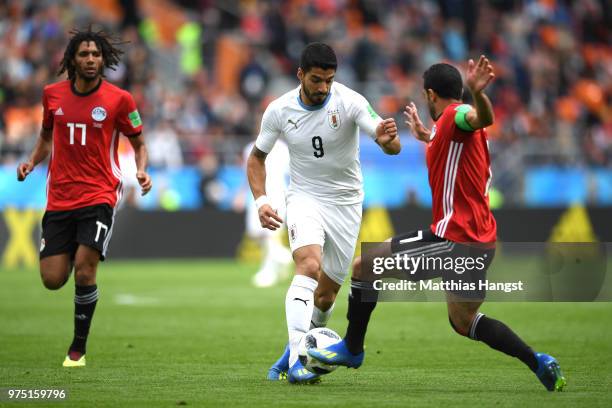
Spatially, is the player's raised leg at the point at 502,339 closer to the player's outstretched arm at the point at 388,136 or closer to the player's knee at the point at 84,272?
the player's outstretched arm at the point at 388,136

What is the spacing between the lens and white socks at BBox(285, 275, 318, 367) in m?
8.77

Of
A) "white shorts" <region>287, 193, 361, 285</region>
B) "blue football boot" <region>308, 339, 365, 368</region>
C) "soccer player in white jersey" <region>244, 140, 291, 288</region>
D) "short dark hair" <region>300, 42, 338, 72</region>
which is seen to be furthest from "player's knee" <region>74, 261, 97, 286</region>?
"soccer player in white jersey" <region>244, 140, 291, 288</region>

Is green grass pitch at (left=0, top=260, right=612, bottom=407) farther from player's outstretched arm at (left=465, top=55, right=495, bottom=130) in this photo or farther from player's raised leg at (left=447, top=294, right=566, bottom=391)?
player's outstretched arm at (left=465, top=55, right=495, bottom=130)

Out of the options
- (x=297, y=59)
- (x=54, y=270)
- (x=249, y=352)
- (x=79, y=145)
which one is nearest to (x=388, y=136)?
(x=79, y=145)

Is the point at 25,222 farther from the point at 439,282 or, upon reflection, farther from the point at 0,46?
the point at 439,282

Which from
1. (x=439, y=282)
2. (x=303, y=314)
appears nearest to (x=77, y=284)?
(x=303, y=314)

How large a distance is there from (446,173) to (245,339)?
4.62 m

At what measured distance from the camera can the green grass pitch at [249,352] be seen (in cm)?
814

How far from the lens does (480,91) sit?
7.79m

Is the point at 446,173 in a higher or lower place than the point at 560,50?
lower

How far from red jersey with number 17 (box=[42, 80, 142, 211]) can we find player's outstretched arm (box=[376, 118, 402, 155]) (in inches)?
113

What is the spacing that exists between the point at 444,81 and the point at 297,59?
824 inches

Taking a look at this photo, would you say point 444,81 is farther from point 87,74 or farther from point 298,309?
point 87,74

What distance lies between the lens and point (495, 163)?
83.1 feet
